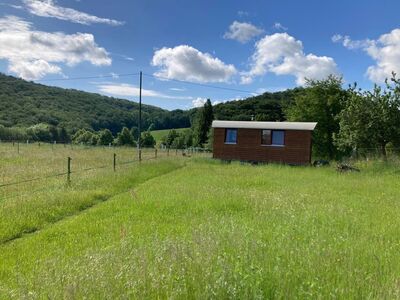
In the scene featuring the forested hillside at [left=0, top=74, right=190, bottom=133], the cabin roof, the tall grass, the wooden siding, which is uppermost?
the forested hillside at [left=0, top=74, right=190, bottom=133]

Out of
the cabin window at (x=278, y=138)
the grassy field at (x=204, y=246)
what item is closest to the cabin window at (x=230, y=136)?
the cabin window at (x=278, y=138)

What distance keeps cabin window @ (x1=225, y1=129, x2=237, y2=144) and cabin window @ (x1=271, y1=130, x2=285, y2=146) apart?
290 cm

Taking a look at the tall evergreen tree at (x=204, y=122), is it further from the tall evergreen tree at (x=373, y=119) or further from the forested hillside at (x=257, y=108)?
the tall evergreen tree at (x=373, y=119)

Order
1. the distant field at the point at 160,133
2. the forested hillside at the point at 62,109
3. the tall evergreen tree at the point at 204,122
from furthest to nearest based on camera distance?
the distant field at the point at 160,133 → the forested hillside at the point at 62,109 → the tall evergreen tree at the point at 204,122

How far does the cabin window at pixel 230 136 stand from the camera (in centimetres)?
2883

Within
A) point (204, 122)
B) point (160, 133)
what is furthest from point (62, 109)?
point (204, 122)

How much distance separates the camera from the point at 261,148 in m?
27.9

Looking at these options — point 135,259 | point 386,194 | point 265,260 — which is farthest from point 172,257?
point 386,194

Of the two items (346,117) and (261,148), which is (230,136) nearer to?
(261,148)

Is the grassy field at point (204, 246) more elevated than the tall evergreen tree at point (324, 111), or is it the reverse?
the tall evergreen tree at point (324, 111)

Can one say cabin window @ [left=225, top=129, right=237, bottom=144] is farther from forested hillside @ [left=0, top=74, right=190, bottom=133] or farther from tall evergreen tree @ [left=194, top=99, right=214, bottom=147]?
forested hillside @ [left=0, top=74, right=190, bottom=133]

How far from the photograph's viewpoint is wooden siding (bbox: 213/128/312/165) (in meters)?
26.9

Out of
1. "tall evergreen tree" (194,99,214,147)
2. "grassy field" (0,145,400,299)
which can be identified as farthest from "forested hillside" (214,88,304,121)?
"grassy field" (0,145,400,299)

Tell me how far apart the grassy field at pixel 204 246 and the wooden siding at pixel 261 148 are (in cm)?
1432
